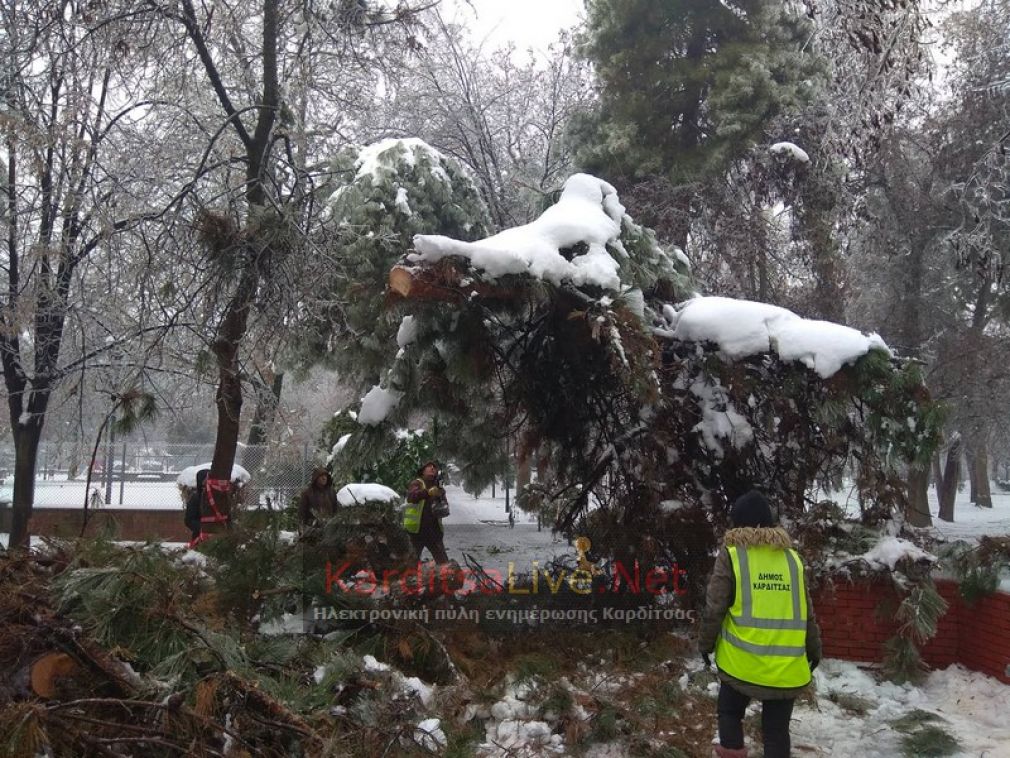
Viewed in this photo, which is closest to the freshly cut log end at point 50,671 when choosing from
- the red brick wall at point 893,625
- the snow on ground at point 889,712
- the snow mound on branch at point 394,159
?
the snow on ground at point 889,712

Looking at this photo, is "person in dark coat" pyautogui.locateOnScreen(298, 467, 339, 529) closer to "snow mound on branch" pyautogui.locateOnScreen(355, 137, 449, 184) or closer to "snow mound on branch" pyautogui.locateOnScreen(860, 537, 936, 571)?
"snow mound on branch" pyautogui.locateOnScreen(860, 537, 936, 571)

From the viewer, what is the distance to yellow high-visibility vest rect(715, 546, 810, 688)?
10.9 ft

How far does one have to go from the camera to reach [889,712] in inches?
178

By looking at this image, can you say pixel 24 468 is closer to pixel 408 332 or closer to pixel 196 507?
pixel 196 507

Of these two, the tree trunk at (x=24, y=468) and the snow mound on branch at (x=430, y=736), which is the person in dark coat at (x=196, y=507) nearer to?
the tree trunk at (x=24, y=468)

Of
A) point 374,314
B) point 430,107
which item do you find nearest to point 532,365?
point 374,314

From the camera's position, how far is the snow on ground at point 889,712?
4.08 m

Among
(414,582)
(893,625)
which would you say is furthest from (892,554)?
(414,582)

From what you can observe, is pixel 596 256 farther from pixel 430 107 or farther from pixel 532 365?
pixel 430 107

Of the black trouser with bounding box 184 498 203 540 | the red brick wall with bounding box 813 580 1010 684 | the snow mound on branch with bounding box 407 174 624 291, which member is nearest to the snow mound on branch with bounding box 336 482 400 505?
the black trouser with bounding box 184 498 203 540

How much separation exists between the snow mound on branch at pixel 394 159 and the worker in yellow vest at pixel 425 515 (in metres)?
5.18

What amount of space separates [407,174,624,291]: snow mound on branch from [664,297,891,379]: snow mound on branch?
773 millimetres

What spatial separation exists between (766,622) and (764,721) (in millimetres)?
448

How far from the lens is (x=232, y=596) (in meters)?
4.76
